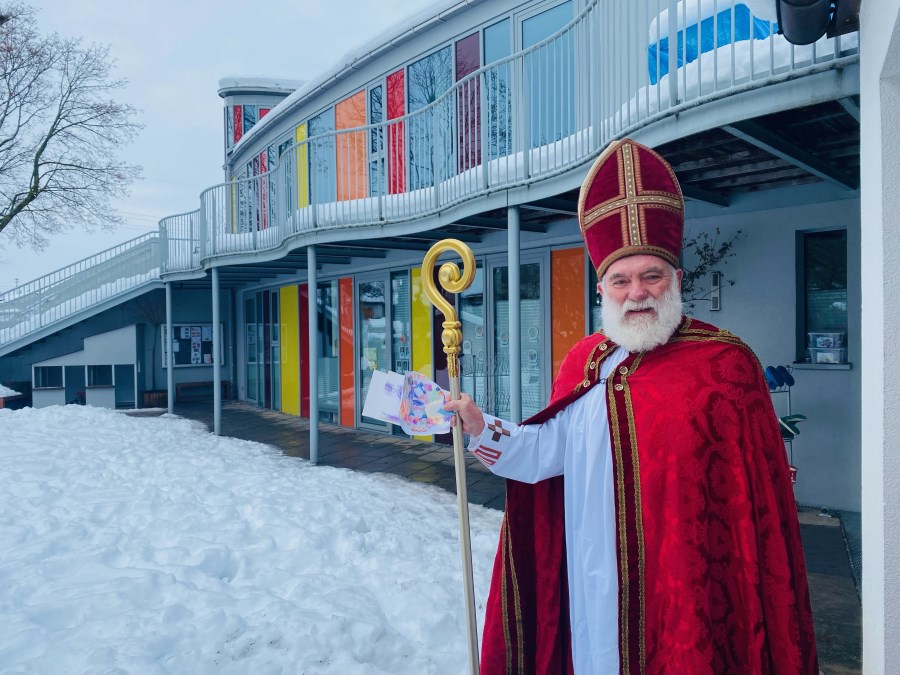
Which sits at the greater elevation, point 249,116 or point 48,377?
point 249,116

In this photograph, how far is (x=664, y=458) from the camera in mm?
1666

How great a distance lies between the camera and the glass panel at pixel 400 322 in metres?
8.42

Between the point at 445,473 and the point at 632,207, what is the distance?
5.12 m

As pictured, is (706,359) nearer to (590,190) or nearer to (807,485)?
(590,190)

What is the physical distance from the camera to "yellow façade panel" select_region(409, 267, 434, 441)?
8078 millimetres

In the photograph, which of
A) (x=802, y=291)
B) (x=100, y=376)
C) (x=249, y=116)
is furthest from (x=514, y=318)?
(x=100, y=376)

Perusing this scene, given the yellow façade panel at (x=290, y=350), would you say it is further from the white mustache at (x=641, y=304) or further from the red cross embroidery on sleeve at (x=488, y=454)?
the white mustache at (x=641, y=304)

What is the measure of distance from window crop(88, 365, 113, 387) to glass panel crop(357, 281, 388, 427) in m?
8.02

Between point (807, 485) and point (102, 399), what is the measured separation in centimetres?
1406

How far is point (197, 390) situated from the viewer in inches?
567

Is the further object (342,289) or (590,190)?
(342,289)

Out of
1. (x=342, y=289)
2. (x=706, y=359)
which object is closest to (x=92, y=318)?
(x=342, y=289)

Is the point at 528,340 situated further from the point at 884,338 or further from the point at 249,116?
the point at 249,116

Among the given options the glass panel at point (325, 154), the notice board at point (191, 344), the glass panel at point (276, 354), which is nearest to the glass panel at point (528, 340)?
the glass panel at point (325, 154)
